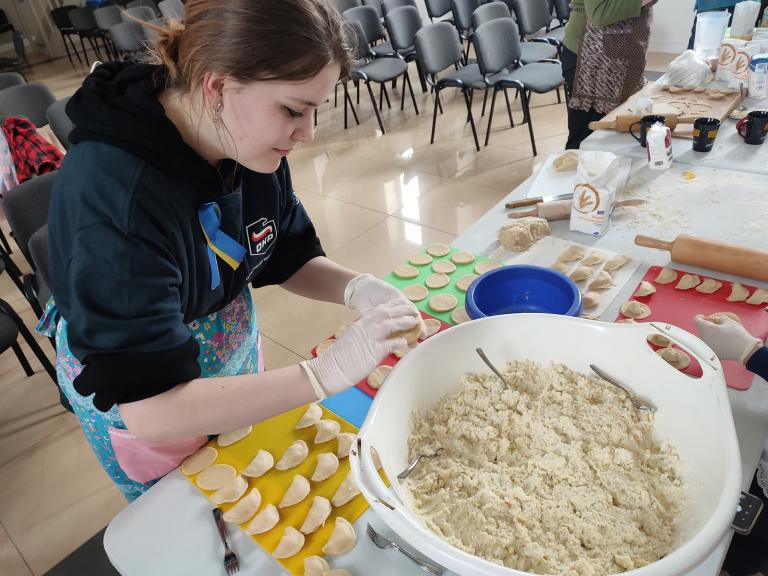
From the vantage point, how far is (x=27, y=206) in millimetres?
2039

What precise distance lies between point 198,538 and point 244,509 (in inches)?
3.4

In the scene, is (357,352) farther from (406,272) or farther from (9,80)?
(9,80)

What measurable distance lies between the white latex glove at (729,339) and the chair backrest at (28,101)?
416 centimetres

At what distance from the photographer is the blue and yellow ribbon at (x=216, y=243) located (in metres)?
0.97

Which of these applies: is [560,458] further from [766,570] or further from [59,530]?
[59,530]

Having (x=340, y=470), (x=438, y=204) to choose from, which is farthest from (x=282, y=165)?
(x=438, y=204)

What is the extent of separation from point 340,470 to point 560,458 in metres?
0.41

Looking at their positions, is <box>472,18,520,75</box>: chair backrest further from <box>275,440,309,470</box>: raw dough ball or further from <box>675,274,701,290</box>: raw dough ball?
<box>275,440,309,470</box>: raw dough ball

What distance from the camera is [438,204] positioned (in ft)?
11.9

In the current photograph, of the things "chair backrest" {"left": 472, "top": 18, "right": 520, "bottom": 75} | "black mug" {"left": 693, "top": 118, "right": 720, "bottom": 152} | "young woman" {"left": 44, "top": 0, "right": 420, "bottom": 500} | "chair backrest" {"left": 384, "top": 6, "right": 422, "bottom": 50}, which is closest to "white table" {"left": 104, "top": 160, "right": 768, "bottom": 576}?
"young woman" {"left": 44, "top": 0, "right": 420, "bottom": 500}

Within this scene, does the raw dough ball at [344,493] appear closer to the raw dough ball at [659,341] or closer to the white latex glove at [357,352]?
the white latex glove at [357,352]

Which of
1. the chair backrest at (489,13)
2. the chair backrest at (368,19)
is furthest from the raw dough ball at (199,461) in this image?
the chair backrest at (368,19)

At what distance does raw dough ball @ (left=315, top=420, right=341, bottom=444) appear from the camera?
106 centimetres

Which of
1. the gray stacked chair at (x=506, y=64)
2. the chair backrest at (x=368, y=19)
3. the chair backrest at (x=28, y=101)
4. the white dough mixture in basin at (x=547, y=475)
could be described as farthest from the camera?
the chair backrest at (x=368, y=19)
